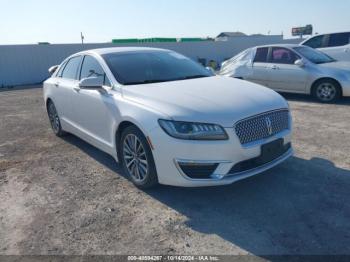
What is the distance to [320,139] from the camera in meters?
5.73

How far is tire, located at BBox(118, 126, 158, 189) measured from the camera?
150 inches

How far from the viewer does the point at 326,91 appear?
859 cm

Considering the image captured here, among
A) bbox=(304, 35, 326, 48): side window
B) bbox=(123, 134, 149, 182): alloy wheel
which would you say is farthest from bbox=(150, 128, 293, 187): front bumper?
bbox=(304, 35, 326, 48): side window

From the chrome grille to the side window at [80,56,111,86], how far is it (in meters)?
1.94

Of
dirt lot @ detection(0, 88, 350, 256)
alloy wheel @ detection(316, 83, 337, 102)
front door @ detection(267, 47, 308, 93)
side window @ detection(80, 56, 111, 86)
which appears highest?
side window @ detection(80, 56, 111, 86)

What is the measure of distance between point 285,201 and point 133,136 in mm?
1851

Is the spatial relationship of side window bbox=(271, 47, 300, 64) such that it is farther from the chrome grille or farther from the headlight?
the headlight

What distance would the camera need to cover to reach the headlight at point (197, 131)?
342 centimetres

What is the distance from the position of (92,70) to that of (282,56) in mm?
6113

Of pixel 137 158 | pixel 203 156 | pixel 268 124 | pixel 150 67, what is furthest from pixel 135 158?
Result: pixel 268 124

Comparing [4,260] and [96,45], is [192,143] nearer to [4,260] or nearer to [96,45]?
[4,260]

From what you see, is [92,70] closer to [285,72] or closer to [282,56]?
[285,72]

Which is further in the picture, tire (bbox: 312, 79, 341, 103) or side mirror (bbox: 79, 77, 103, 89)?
tire (bbox: 312, 79, 341, 103)

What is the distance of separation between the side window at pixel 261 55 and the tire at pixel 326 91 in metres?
1.69
